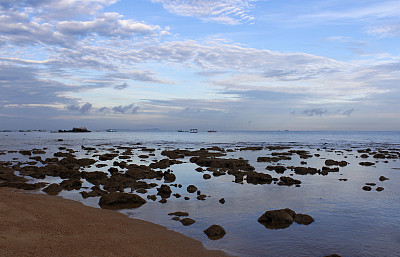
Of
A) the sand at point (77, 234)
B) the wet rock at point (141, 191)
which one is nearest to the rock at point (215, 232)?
the sand at point (77, 234)

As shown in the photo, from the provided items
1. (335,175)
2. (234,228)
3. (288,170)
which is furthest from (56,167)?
(335,175)

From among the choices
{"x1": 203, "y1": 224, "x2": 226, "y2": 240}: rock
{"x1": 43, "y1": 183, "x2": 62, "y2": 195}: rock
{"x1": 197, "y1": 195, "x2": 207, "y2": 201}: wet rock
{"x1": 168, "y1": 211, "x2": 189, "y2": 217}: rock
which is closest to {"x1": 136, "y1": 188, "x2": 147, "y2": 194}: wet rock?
{"x1": 197, "y1": 195, "x2": 207, "y2": 201}: wet rock

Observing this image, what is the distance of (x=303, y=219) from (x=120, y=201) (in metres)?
11.3

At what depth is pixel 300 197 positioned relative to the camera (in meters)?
21.8

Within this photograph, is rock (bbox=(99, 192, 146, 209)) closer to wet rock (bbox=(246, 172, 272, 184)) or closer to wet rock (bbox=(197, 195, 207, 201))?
wet rock (bbox=(197, 195, 207, 201))

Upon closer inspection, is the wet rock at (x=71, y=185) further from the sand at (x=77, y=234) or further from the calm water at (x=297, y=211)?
the sand at (x=77, y=234)

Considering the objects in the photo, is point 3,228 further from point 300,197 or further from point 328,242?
point 300,197

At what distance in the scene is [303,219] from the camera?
1580 centimetres

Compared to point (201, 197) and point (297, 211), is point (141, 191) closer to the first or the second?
point (201, 197)

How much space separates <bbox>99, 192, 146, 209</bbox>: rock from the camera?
60.6ft

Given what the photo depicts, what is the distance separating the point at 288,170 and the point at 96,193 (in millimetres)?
24462

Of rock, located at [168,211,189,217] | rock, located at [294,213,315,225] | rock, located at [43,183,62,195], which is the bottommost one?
rock, located at [43,183,62,195]

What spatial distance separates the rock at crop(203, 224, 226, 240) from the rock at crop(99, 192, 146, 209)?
21.6 feet

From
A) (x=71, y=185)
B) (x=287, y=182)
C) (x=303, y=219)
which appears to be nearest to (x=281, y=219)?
(x=303, y=219)
